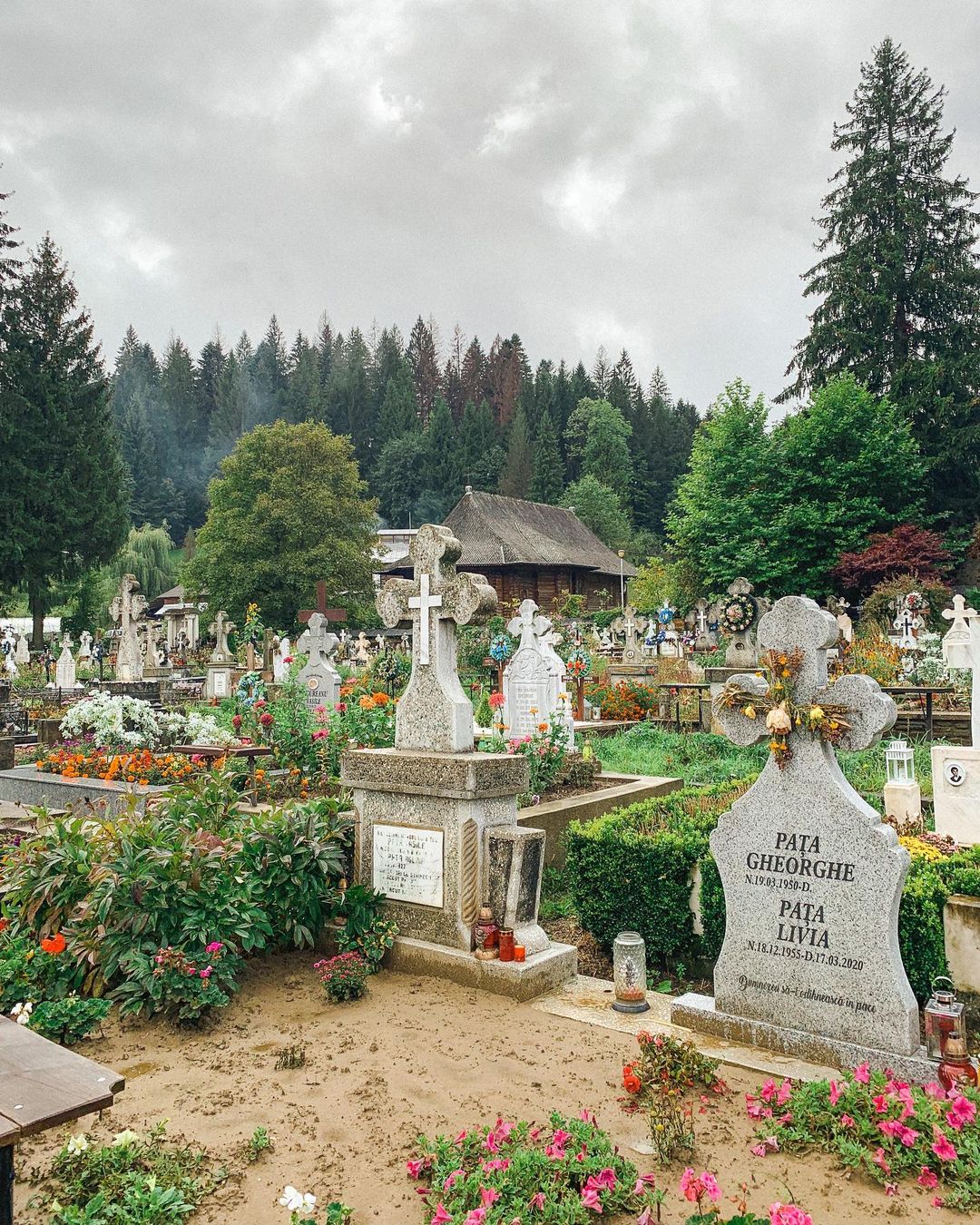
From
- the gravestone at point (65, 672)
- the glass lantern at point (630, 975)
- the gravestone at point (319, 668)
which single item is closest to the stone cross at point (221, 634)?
the gravestone at point (65, 672)

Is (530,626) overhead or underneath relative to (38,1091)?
overhead

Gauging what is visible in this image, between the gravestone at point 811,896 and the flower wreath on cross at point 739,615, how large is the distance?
500 inches

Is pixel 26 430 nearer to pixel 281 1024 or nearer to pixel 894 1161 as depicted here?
pixel 281 1024

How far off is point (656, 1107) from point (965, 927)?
7.91ft

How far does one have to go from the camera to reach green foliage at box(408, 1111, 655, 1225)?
8.96ft

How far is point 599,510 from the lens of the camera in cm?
5897

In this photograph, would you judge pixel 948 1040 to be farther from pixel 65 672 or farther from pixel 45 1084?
pixel 65 672

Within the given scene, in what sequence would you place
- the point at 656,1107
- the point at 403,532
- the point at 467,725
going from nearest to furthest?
the point at 656,1107, the point at 467,725, the point at 403,532

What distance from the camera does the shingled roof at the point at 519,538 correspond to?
40469mm

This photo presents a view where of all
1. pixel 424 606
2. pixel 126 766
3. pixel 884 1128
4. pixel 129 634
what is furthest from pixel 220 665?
pixel 884 1128

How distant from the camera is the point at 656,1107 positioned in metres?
3.44

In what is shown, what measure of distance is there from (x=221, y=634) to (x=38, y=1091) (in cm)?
3343

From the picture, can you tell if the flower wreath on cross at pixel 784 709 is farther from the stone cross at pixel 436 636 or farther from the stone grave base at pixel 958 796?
the stone grave base at pixel 958 796

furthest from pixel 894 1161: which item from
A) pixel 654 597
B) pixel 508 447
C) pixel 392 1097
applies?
pixel 508 447
